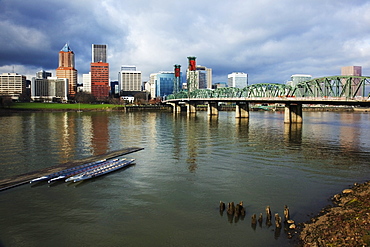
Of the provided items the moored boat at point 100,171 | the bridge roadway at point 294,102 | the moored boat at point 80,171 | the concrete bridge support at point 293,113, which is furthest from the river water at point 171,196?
the concrete bridge support at point 293,113

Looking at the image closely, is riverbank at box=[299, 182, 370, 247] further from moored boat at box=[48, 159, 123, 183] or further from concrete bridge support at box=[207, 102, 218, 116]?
concrete bridge support at box=[207, 102, 218, 116]

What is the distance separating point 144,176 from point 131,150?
1621cm

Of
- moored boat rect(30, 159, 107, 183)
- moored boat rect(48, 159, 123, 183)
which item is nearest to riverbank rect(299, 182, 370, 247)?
moored boat rect(48, 159, 123, 183)

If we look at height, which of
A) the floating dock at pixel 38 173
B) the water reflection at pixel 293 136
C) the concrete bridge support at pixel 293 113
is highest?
the concrete bridge support at pixel 293 113

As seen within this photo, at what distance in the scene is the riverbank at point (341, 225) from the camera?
16.3 meters

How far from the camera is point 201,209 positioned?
2261 centimetres

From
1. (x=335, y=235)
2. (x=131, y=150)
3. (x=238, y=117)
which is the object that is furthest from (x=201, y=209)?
(x=238, y=117)

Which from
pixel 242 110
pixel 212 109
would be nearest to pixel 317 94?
pixel 242 110

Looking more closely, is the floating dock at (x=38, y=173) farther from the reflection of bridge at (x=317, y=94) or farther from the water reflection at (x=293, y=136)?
the reflection of bridge at (x=317, y=94)

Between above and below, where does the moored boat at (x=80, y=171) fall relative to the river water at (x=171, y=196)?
above

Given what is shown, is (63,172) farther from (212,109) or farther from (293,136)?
(212,109)

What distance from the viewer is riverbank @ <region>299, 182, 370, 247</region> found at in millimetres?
16344

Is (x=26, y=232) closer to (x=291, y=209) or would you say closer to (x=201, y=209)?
(x=201, y=209)

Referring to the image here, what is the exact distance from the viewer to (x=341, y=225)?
18.1m
